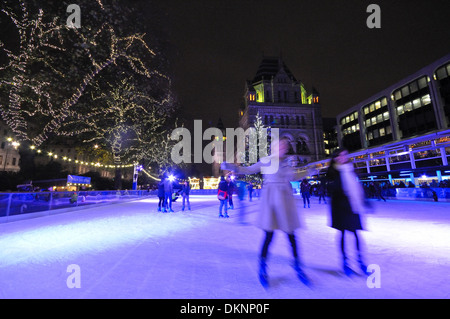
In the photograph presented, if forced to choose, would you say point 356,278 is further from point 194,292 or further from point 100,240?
point 100,240

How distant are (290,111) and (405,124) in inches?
842

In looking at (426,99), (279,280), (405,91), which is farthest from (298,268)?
(405,91)

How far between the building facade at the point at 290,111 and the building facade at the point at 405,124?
9334mm

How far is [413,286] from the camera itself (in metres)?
2.01

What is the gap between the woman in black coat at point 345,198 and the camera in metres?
2.58

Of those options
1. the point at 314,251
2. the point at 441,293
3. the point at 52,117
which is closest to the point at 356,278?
the point at 441,293

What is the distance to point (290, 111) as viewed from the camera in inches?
1826

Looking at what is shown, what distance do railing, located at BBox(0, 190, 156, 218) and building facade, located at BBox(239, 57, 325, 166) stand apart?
121ft

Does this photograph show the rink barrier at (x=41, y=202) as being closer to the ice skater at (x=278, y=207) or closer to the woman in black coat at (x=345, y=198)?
the ice skater at (x=278, y=207)

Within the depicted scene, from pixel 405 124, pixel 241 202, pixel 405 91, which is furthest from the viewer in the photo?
pixel 405 124

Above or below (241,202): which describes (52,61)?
above

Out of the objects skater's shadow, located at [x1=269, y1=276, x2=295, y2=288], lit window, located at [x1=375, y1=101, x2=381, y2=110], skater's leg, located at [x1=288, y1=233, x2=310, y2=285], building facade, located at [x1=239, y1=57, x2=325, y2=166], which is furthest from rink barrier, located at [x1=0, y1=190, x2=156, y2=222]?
lit window, located at [x1=375, y1=101, x2=381, y2=110]

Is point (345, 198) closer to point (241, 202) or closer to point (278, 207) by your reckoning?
point (278, 207)

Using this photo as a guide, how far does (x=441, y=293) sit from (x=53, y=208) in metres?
11.2
